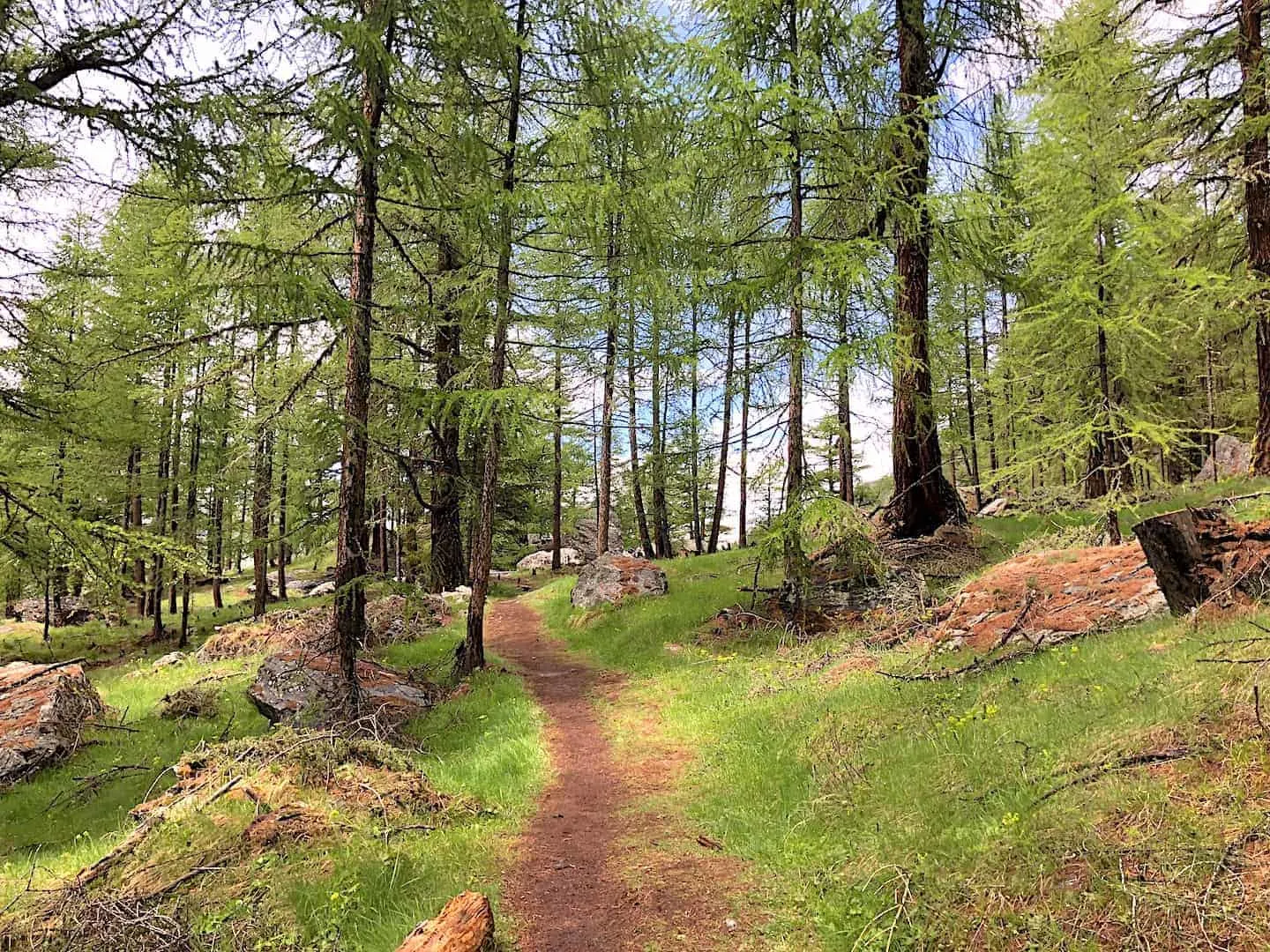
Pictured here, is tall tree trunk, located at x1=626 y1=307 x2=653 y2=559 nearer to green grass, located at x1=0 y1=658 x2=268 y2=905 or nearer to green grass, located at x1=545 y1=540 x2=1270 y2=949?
green grass, located at x1=0 y1=658 x2=268 y2=905

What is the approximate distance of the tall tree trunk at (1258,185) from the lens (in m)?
11.8

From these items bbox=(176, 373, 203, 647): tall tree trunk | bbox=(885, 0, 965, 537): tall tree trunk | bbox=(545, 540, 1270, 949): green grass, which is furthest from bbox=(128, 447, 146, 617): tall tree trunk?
bbox=(885, 0, 965, 537): tall tree trunk

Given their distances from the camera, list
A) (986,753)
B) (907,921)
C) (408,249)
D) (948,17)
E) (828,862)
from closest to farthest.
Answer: (907,921)
(828,862)
(986,753)
(948,17)
(408,249)

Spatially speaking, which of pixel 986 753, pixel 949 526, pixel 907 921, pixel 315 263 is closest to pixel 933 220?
pixel 949 526

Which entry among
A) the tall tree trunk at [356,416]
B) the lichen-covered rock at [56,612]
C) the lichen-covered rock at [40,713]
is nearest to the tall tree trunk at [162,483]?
the lichen-covered rock at [56,612]

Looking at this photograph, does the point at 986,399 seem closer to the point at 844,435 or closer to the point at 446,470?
the point at 844,435

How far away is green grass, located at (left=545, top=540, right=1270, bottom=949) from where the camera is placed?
129 inches

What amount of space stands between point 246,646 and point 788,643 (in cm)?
1253

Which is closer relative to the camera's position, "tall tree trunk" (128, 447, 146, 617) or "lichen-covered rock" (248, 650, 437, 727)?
"lichen-covered rock" (248, 650, 437, 727)

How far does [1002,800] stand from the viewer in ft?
14.1

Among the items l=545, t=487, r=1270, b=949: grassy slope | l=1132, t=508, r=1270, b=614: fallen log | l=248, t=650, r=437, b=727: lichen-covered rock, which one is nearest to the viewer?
l=545, t=487, r=1270, b=949: grassy slope

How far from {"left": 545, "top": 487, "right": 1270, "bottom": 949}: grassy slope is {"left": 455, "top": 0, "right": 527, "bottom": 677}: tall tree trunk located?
4.98 m

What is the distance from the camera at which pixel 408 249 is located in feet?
49.2

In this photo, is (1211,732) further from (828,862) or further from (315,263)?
(315,263)
